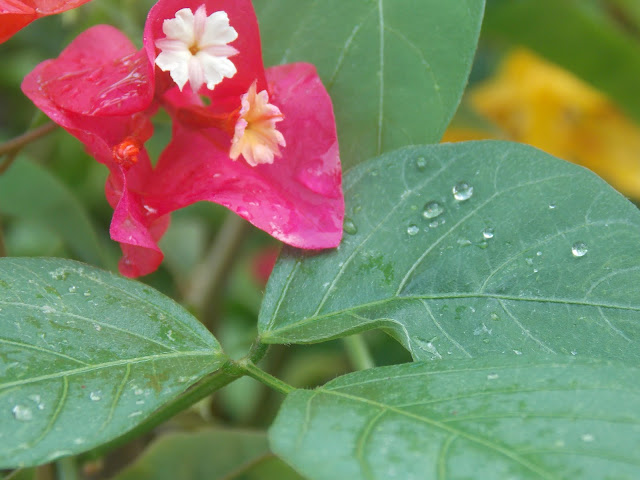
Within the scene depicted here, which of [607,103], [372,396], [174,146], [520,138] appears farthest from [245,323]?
[372,396]

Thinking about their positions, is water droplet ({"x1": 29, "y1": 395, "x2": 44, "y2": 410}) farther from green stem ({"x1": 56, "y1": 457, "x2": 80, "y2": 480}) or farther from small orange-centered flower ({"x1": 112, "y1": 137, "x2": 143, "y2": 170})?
green stem ({"x1": 56, "y1": 457, "x2": 80, "y2": 480})

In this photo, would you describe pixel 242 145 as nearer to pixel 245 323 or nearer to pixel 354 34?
pixel 354 34

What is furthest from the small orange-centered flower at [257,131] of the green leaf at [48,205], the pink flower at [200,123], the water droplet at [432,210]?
the green leaf at [48,205]

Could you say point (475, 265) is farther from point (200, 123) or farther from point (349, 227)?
point (200, 123)

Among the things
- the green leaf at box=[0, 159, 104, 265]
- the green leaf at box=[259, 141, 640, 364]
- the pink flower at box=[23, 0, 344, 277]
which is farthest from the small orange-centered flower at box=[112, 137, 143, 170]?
the green leaf at box=[0, 159, 104, 265]

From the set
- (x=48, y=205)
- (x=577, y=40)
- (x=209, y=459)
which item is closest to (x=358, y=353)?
(x=209, y=459)

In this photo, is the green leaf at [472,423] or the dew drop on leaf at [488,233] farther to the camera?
the dew drop on leaf at [488,233]

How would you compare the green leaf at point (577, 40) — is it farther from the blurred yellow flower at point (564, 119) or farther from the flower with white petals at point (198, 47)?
the flower with white petals at point (198, 47)
